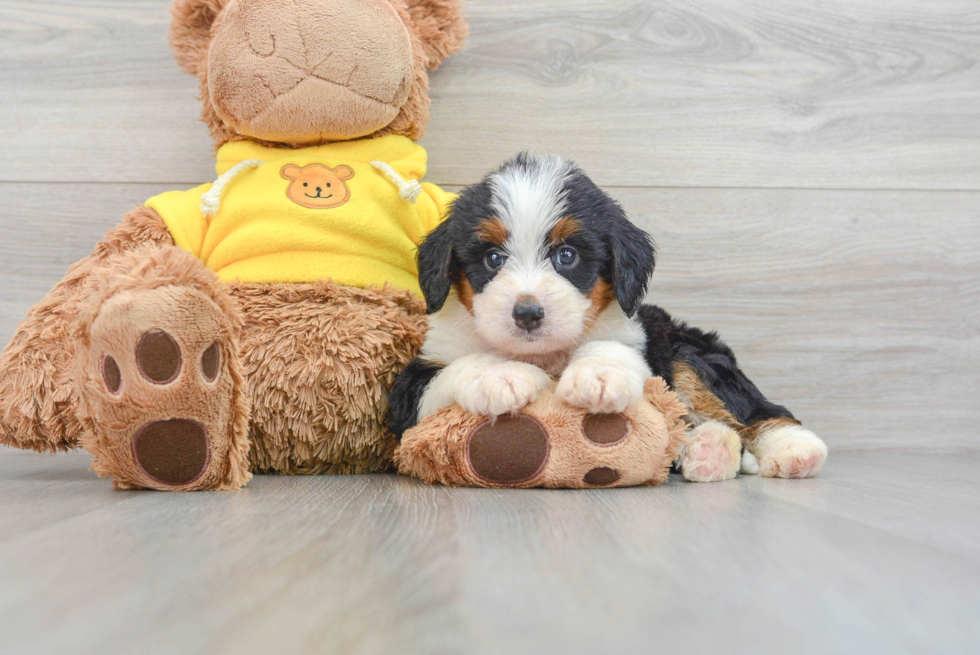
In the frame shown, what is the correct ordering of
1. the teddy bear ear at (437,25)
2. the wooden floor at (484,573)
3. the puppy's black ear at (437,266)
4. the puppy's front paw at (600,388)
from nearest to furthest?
1. the wooden floor at (484,573)
2. the puppy's front paw at (600,388)
3. the puppy's black ear at (437,266)
4. the teddy bear ear at (437,25)

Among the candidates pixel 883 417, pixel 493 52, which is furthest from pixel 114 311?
pixel 883 417

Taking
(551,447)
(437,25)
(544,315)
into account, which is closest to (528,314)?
(544,315)

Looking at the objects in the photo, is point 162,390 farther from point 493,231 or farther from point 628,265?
point 628,265

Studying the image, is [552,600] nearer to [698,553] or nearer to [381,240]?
[698,553]

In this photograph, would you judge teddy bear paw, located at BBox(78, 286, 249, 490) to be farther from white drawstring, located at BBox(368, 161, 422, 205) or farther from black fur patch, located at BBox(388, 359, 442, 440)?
white drawstring, located at BBox(368, 161, 422, 205)

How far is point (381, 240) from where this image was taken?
6.02 ft

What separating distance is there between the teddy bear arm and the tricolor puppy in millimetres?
720

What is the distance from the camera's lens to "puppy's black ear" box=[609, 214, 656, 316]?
5.18ft

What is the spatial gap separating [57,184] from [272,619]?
2121mm

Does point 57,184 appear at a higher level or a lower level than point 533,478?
higher

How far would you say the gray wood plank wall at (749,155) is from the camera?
2.31m

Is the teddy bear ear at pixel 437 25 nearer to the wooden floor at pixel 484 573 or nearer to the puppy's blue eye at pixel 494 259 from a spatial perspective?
the puppy's blue eye at pixel 494 259

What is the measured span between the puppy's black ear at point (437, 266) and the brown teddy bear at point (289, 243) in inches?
5.3

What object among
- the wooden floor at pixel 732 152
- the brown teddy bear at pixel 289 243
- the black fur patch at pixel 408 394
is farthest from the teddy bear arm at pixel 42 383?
the black fur patch at pixel 408 394
